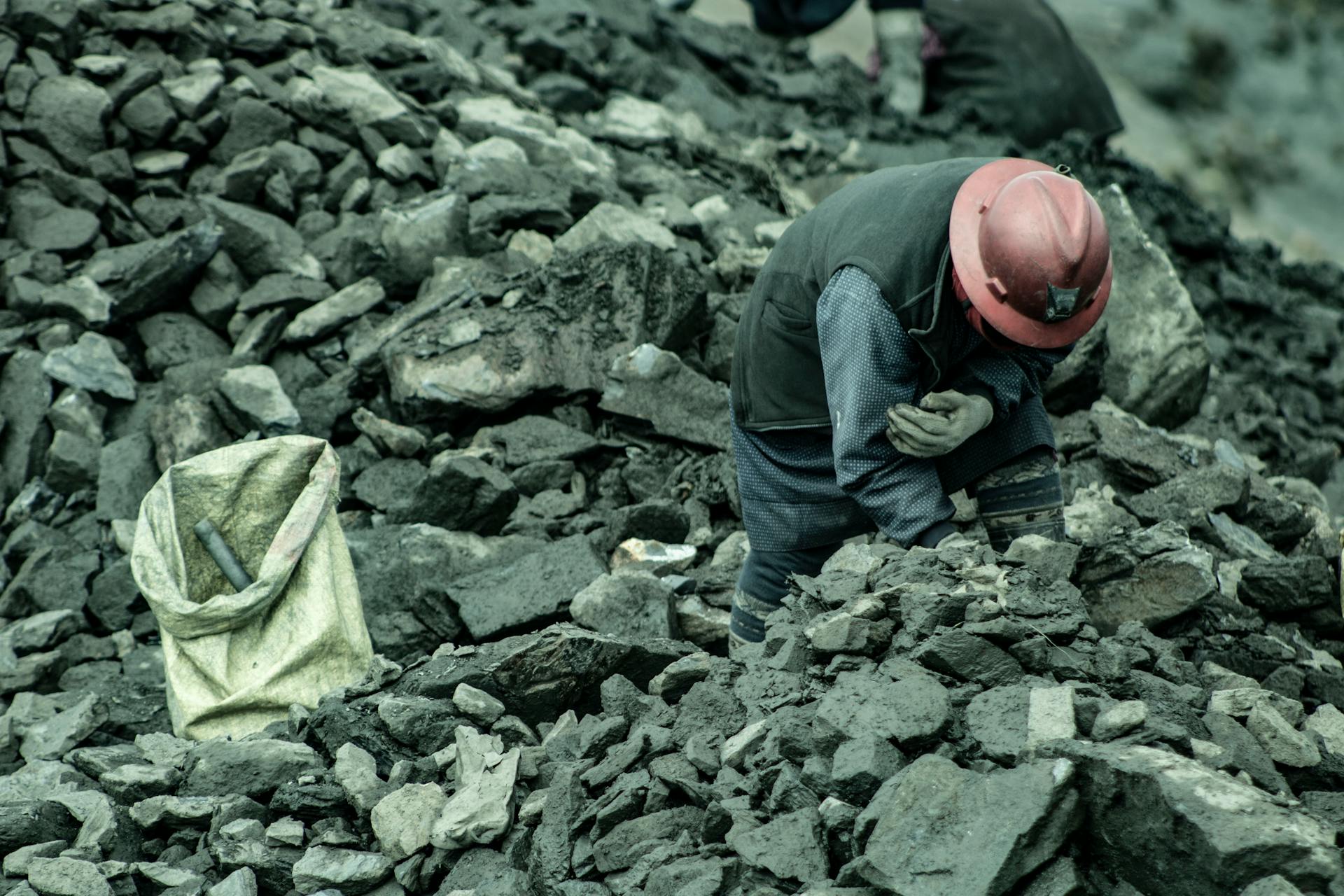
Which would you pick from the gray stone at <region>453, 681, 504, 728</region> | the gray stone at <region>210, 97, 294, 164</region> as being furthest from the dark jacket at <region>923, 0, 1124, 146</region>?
the gray stone at <region>453, 681, 504, 728</region>

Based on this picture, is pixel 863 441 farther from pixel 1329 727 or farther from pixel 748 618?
pixel 1329 727

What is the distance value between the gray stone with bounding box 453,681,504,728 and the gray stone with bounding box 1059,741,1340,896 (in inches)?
63.3

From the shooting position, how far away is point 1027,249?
2736 mm

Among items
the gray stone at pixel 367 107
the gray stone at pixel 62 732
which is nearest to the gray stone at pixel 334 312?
the gray stone at pixel 367 107

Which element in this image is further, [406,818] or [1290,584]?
[1290,584]

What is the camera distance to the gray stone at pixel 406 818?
2826 mm

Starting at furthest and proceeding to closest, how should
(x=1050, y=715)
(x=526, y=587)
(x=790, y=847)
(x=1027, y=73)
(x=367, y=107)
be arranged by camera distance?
(x=1027, y=73), (x=367, y=107), (x=526, y=587), (x=1050, y=715), (x=790, y=847)

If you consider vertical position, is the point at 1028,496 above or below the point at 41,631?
above

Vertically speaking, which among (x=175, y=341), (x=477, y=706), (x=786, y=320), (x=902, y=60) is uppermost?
(x=786, y=320)

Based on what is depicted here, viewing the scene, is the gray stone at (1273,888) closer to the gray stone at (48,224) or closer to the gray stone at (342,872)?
the gray stone at (342,872)

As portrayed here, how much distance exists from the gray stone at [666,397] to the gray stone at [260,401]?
1240 millimetres

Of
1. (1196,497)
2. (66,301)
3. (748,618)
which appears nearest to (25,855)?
(748,618)

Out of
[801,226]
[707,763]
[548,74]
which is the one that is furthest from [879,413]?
[548,74]

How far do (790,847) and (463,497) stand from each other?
2.39m
